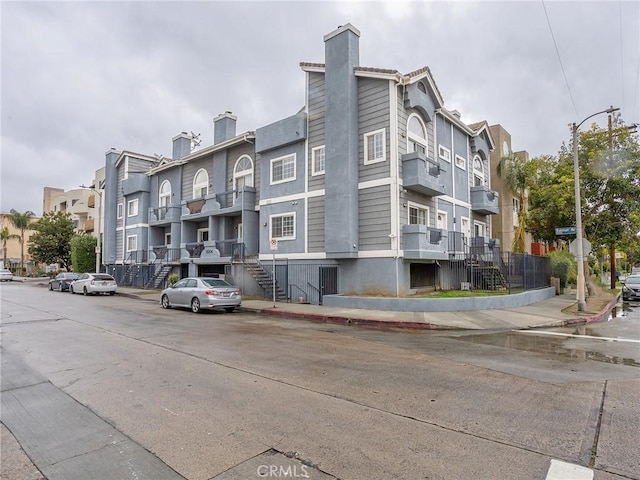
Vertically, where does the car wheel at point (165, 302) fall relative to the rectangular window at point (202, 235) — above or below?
below

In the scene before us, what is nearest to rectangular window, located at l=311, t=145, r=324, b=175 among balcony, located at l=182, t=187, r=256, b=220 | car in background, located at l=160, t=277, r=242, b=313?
balcony, located at l=182, t=187, r=256, b=220

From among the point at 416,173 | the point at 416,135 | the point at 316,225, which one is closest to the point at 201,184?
the point at 316,225

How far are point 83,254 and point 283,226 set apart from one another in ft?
94.2

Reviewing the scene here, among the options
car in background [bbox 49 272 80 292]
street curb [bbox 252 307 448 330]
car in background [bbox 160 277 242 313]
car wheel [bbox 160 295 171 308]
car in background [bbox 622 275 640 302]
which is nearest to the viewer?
street curb [bbox 252 307 448 330]

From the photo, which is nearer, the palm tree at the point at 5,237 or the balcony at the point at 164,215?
the balcony at the point at 164,215

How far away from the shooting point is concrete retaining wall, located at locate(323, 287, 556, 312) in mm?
14977

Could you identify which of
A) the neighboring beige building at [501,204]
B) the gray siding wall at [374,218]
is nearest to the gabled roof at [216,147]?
the gray siding wall at [374,218]

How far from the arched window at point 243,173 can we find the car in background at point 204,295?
855cm

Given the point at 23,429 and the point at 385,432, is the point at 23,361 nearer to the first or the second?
the point at 23,429

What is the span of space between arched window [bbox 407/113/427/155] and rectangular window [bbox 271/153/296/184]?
6023 mm

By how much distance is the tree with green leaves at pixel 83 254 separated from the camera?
130ft

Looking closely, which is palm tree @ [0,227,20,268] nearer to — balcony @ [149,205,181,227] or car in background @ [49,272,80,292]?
car in background @ [49,272,80,292]

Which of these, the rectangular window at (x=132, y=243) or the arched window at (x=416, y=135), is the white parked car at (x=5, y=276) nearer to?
the rectangular window at (x=132, y=243)

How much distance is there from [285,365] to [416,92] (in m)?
15.0
